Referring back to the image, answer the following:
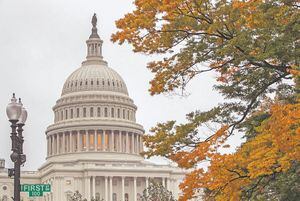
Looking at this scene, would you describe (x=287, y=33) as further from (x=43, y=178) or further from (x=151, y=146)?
(x=43, y=178)

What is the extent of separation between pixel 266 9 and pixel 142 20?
14.1 feet

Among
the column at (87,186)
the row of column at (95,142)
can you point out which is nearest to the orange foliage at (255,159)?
the column at (87,186)

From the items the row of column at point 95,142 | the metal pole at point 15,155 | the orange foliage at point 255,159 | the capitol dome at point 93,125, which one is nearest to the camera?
the orange foliage at point 255,159

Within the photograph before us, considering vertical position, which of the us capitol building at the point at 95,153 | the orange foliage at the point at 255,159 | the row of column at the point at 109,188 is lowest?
the orange foliage at the point at 255,159

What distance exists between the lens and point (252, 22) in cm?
2803

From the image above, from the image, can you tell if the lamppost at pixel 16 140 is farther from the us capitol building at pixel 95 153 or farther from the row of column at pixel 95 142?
the row of column at pixel 95 142

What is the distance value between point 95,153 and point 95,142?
428cm

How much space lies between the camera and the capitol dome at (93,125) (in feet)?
624

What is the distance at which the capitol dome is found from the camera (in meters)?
190

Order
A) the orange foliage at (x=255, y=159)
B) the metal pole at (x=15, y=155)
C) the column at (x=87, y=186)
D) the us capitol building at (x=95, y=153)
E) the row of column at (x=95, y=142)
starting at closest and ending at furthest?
the orange foliage at (x=255, y=159)
the metal pole at (x=15, y=155)
the column at (x=87, y=186)
the us capitol building at (x=95, y=153)
the row of column at (x=95, y=142)

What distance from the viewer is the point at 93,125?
625 feet

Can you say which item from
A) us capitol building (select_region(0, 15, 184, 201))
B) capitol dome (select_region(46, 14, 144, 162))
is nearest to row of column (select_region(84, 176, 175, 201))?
us capitol building (select_region(0, 15, 184, 201))

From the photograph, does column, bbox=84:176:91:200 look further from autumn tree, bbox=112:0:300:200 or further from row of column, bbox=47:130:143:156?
autumn tree, bbox=112:0:300:200

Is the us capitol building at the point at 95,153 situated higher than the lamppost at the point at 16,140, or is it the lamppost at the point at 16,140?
the us capitol building at the point at 95,153
